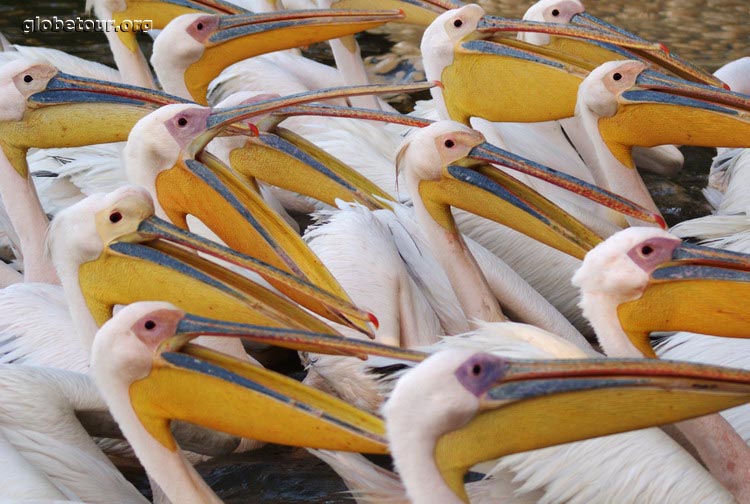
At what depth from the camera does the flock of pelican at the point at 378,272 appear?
2.29 metres

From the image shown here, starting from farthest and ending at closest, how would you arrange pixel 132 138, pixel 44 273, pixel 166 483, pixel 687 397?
1. pixel 44 273
2. pixel 132 138
3. pixel 166 483
4. pixel 687 397

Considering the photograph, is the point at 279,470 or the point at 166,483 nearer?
the point at 166,483

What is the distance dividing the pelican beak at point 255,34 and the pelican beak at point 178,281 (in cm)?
145

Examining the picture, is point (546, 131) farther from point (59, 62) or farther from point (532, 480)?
point (532, 480)

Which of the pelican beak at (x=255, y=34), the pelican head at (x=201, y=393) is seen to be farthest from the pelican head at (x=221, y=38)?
the pelican head at (x=201, y=393)

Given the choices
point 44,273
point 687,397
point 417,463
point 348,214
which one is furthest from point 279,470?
point 687,397

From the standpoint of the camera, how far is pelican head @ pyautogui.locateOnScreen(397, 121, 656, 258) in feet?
10.9

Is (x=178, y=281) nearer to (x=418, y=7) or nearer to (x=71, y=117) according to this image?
(x=71, y=117)

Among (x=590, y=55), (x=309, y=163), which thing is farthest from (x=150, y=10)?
(x=590, y=55)

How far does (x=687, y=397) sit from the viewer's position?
2078 millimetres

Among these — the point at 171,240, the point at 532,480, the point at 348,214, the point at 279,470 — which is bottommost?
the point at 279,470

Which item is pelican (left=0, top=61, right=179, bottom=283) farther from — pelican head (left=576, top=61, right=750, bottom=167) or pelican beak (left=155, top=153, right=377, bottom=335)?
pelican head (left=576, top=61, right=750, bottom=167)

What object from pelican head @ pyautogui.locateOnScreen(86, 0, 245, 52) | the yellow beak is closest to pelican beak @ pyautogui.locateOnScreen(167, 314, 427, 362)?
the yellow beak

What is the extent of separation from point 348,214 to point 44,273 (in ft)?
3.10
